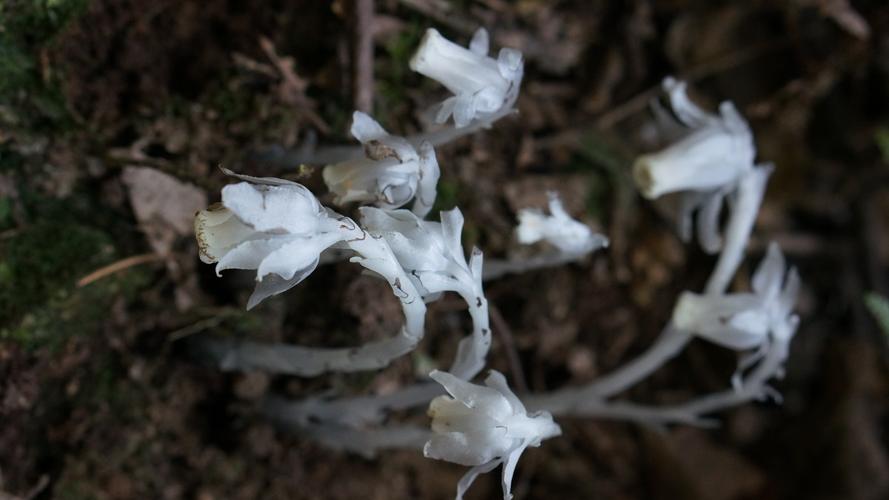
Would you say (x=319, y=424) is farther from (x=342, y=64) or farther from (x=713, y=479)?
(x=713, y=479)

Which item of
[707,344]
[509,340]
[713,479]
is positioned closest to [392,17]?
[509,340]

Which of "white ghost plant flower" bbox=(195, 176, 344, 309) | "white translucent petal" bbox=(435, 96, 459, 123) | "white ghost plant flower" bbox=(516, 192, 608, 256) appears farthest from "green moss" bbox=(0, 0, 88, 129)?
"white ghost plant flower" bbox=(516, 192, 608, 256)

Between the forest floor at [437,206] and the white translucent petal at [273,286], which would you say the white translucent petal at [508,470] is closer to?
the white translucent petal at [273,286]

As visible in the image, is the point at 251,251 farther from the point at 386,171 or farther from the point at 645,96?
the point at 645,96

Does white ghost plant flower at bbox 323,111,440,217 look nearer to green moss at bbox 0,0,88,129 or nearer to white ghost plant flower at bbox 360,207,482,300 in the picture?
white ghost plant flower at bbox 360,207,482,300

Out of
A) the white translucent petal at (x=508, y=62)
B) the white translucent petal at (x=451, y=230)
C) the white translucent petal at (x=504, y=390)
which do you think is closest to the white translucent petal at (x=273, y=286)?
the white translucent petal at (x=451, y=230)
